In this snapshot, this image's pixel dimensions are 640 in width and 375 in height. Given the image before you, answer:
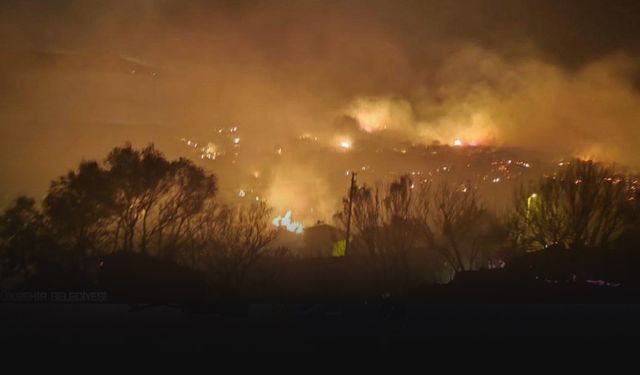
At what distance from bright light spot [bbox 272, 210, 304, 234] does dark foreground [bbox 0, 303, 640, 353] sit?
45573mm

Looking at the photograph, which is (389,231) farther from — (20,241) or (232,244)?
(20,241)

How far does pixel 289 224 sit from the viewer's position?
74.8 m

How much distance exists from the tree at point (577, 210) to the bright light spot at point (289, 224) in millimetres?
30698

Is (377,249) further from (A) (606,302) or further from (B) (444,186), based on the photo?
(A) (606,302)

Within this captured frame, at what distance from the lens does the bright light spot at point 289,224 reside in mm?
72269

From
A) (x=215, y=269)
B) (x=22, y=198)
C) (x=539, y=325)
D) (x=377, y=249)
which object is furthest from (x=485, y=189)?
(x=22, y=198)

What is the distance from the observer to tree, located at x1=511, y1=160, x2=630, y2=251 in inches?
1892

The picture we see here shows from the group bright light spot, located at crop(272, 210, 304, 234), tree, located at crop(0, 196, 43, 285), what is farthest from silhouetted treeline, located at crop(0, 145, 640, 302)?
bright light spot, located at crop(272, 210, 304, 234)

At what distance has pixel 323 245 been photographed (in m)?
61.3

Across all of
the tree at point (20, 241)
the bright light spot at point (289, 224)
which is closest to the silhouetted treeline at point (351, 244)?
the tree at point (20, 241)

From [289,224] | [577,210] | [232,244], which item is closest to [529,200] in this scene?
[577,210]

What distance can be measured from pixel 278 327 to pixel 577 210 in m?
37.6

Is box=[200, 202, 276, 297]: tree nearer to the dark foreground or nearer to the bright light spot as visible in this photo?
the dark foreground

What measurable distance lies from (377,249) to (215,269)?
1565 centimetres
